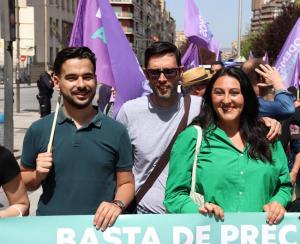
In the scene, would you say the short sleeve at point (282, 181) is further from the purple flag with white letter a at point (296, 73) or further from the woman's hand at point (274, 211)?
the purple flag with white letter a at point (296, 73)

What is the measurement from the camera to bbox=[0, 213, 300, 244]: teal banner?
2789 mm

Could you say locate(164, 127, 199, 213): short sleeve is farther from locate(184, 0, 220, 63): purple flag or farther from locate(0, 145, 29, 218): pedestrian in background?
locate(184, 0, 220, 63): purple flag

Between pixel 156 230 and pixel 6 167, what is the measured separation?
30.8 inches

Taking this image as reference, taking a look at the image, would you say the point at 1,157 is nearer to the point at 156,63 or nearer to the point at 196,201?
the point at 196,201

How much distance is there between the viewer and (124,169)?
2.93m

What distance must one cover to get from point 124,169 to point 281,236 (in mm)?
832

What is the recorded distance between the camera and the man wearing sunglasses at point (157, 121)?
11.4ft

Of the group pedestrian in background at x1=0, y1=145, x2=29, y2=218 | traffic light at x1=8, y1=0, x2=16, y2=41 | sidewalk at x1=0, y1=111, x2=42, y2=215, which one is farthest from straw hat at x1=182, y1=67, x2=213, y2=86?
traffic light at x1=8, y1=0, x2=16, y2=41

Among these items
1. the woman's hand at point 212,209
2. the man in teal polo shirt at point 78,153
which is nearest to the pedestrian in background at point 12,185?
the man in teal polo shirt at point 78,153

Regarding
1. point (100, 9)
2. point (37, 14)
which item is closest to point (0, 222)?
point (100, 9)

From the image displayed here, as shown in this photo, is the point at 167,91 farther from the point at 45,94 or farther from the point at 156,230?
the point at 45,94

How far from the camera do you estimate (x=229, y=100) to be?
2.85 metres

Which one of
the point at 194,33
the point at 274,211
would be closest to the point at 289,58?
the point at 194,33

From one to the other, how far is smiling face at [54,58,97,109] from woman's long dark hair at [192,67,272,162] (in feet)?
1.82
